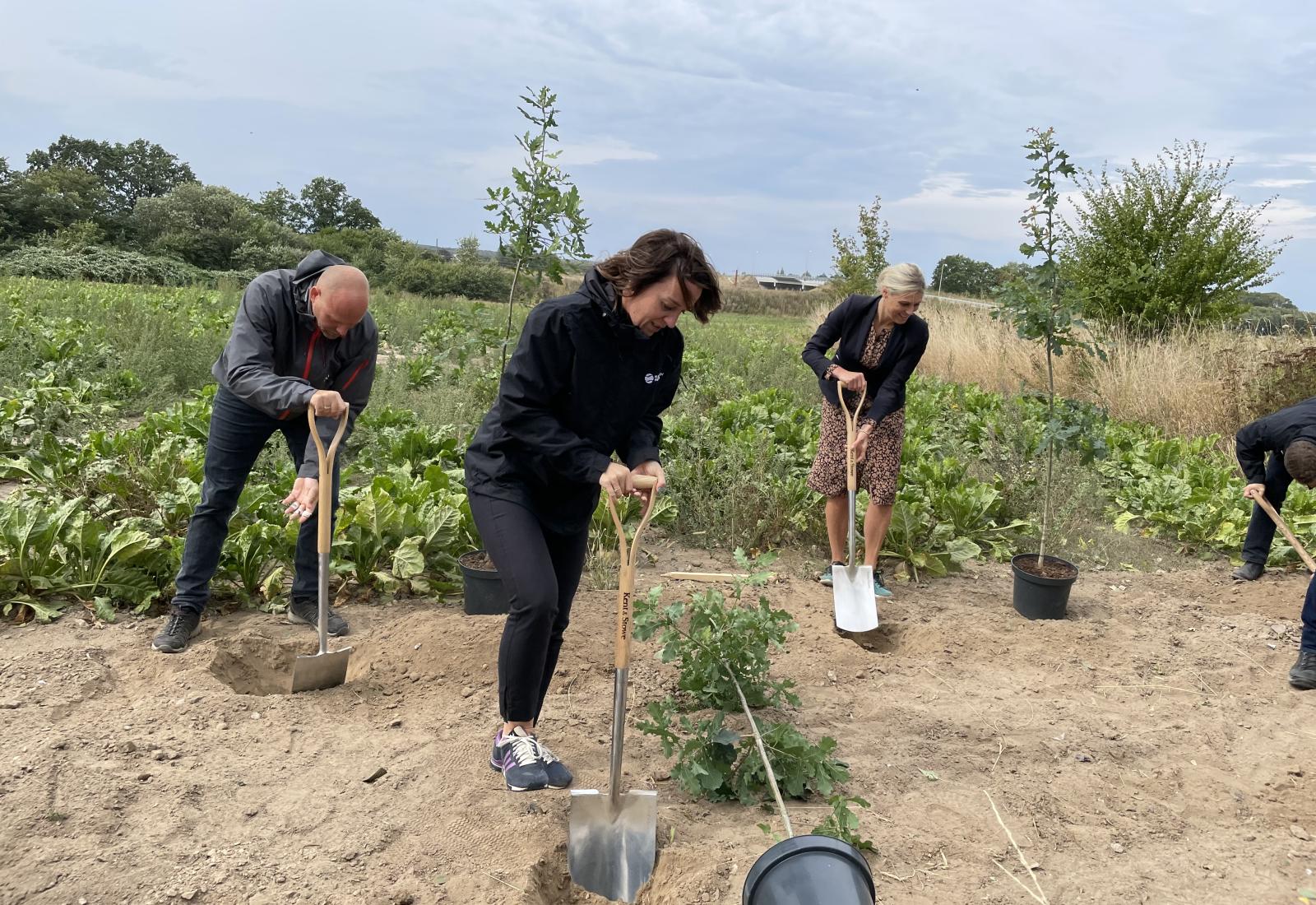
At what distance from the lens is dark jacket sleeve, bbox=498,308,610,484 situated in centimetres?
253

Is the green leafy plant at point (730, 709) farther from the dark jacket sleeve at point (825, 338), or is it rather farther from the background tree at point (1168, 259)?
the background tree at point (1168, 259)

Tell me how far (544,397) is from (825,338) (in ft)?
8.93

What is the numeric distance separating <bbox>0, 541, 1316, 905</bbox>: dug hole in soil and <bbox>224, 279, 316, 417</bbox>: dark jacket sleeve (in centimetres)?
118

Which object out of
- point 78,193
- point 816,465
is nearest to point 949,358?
point 816,465

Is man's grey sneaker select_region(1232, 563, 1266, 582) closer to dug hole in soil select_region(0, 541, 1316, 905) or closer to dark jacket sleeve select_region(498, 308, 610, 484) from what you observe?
dug hole in soil select_region(0, 541, 1316, 905)

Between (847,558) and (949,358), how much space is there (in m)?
9.84

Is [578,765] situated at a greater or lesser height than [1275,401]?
lesser

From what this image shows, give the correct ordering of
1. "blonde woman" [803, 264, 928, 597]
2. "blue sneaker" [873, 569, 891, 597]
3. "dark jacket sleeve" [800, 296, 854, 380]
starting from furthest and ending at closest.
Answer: "blue sneaker" [873, 569, 891, 597]
"dark jacket sleeve" [800, 296, 854, 380]
"blonde woman" [803, 264, 928, 597]

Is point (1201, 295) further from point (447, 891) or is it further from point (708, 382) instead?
point (447, 891)

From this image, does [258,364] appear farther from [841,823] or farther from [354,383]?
[841,823]

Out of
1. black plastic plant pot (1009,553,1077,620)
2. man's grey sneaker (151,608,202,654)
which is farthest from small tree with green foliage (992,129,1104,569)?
man's grey sneaker (151,608,202,654)

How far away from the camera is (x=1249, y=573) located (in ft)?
18.8

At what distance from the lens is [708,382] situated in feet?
34.0

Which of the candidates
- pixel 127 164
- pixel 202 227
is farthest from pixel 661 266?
pixel 127 164
